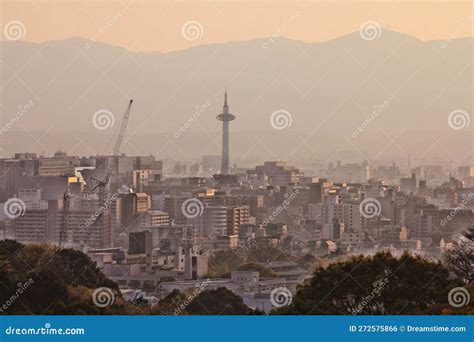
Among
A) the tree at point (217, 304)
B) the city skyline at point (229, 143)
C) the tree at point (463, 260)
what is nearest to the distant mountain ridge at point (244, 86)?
the city skyline at point (229, 143)

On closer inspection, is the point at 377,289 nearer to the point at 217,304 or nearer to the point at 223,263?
the point at 217,304

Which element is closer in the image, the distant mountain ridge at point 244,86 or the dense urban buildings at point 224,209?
the distant mountain ridge at point 244,86

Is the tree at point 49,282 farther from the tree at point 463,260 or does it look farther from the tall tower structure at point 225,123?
the tall tower structure at point 225,123

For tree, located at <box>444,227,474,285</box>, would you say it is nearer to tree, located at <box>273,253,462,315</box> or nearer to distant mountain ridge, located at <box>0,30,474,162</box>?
tree, located at <box>273,253,462,315</box>

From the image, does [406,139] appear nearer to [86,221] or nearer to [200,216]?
[200,216]

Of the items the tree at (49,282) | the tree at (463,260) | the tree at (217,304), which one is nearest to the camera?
the tree at (49,282)

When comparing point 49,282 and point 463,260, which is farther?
point 463,260

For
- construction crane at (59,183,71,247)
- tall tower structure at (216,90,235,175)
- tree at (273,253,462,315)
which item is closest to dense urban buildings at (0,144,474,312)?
construction crane at (59,183,71,247)

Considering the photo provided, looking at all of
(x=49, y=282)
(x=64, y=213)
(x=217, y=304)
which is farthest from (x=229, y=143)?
(x=49, y=282)
